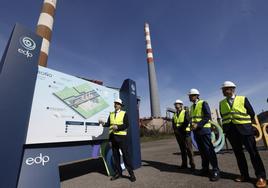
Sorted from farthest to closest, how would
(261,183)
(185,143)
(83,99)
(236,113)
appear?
(185,143), (83,99), (236,113), (261,183)

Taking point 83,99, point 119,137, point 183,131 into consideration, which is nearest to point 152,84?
point 183,131

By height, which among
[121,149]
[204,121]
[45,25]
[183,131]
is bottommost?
[121,149]

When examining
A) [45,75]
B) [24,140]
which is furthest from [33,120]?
[45,75]

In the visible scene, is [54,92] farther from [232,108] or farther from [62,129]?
[232,108]

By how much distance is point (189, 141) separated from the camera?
548 centimetres

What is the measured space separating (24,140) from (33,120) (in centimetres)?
43

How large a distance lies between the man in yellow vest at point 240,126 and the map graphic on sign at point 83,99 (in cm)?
340

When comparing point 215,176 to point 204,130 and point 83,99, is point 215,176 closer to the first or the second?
point 204,130

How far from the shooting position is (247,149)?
3.65 meters

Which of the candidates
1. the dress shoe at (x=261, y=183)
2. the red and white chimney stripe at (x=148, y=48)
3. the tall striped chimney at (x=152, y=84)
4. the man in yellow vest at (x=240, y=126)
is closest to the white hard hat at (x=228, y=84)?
the man in yellow vest at (x=240, y=126)

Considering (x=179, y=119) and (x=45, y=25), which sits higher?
(x=45, y=25)

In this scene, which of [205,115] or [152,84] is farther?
[152,84]

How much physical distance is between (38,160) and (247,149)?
424 centimetres

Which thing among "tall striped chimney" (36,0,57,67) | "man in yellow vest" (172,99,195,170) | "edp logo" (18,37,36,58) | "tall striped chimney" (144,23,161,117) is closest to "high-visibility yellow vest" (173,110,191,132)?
"man in yellow vest" (172,99,195,170)
